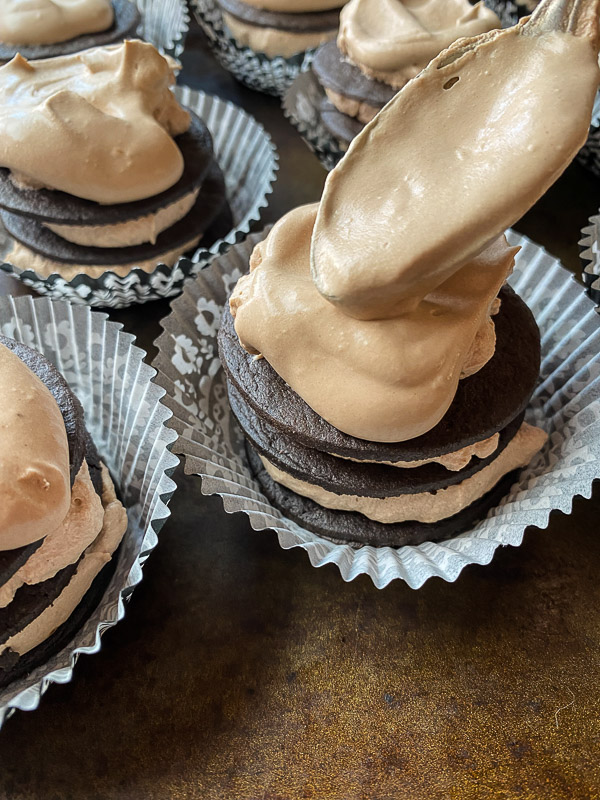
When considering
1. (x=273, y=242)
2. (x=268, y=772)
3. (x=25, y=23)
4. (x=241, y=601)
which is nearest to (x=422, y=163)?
(x=273, y=242)

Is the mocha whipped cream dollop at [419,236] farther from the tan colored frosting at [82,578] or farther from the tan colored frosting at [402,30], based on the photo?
the tan colored frosting at [402,30]

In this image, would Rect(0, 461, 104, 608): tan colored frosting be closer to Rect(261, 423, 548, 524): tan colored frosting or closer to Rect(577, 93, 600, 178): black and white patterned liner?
Rect(261, 423, 548, 524): tan colored frosting

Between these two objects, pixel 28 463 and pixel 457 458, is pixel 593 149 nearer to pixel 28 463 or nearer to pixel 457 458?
pixel 457 458

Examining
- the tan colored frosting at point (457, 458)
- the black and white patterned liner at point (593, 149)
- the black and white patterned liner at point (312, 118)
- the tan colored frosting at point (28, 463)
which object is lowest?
the tan colored frosting at point (28, 463)

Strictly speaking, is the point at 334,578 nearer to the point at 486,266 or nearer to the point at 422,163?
the point at 486,266

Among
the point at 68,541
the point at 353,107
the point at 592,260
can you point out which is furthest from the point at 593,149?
the point at 68,541

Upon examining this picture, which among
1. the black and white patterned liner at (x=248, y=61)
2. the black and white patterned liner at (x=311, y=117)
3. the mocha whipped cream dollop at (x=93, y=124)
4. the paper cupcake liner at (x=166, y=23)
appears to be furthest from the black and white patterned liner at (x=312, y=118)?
the paper cupcake liner at (x=166, y=23)

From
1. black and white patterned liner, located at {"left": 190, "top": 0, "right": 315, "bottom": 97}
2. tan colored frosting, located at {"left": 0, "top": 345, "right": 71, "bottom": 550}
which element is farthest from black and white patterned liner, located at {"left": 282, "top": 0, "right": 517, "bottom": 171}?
tan colored frosting, located at {"left": 0, "top": 345, "right": 71, "bottom": 550}
